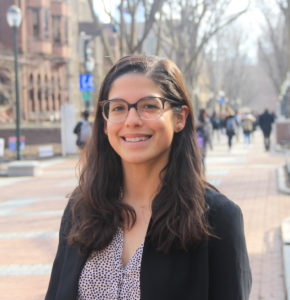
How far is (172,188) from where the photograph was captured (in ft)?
7.39

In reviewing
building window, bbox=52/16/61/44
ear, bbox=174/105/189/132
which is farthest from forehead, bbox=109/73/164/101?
building window, bbox=52/16/61/44

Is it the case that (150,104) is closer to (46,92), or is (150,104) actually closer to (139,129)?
(139,129)

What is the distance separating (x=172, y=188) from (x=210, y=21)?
24.4 meters

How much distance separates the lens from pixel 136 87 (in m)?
2.27

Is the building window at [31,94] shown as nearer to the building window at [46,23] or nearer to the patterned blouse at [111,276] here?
the building window at [46,23]

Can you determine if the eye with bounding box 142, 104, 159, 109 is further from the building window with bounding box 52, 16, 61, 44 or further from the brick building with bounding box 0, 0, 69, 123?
the building window with bounding box 52, 16, 61, 44

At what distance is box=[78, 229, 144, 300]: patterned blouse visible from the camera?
2.16 m

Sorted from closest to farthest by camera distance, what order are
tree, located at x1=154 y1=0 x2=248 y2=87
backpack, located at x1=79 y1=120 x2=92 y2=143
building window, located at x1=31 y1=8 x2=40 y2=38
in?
backpack, located at x1=79 y1=120 x2=92 y2=143, tree, located at x1=154 y1=0 x2=248 y2=87, building window, located at x1=31 y1=8 x2=40 y2=38

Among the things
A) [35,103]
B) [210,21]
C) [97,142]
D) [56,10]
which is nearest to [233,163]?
[210,21]

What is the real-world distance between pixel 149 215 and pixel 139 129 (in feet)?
1.08

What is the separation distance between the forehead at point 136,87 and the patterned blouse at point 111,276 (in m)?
0.52

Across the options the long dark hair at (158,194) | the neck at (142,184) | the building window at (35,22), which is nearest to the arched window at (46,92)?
the building window at (35,22)

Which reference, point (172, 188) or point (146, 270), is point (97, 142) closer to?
point (172, 188)

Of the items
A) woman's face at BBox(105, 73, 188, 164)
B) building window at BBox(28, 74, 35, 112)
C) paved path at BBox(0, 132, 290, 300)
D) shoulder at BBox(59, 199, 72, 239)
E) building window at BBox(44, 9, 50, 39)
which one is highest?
building window at BBox(44, 9, 50, 39)
